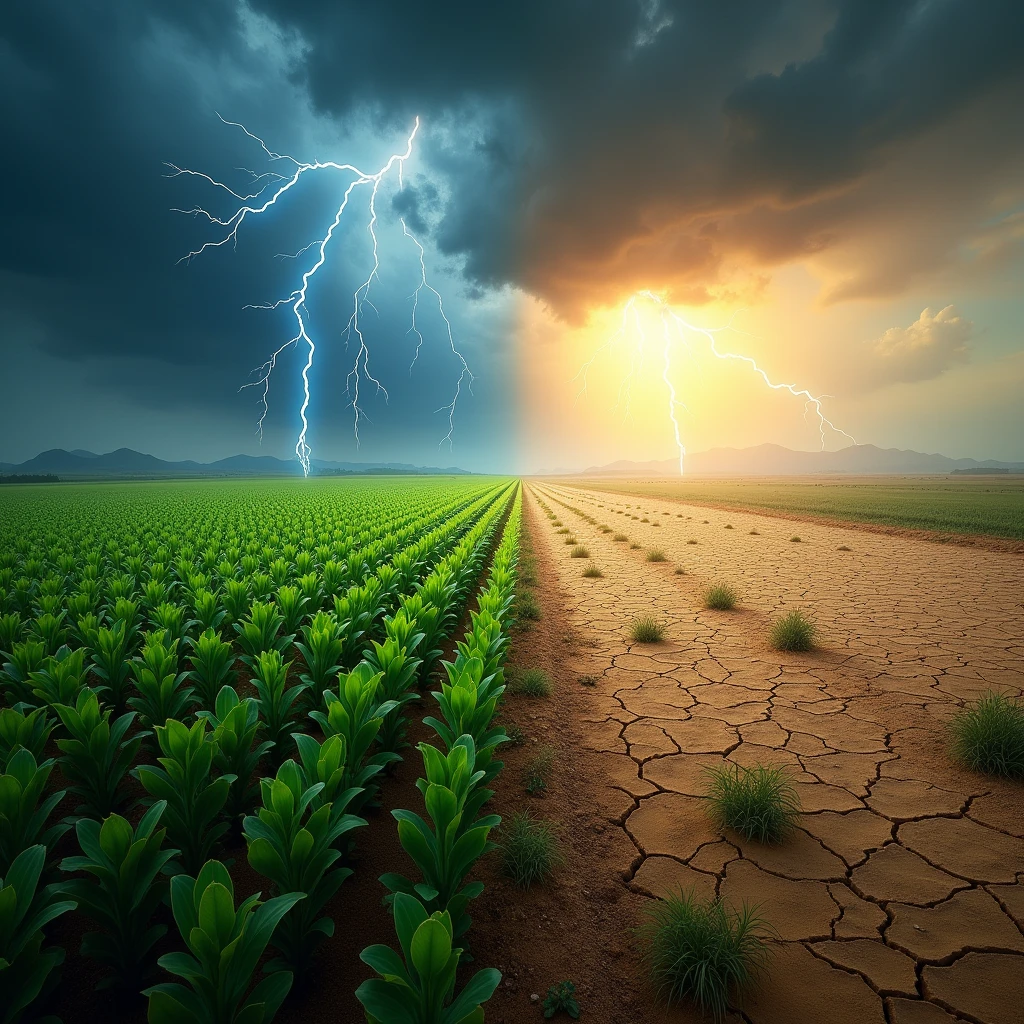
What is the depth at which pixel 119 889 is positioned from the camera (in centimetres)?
178

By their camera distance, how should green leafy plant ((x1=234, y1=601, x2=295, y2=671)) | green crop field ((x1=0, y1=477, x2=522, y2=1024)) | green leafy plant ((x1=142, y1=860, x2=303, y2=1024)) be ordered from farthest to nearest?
green leafy plant ((x1=234, y1=601, x2=295, y2=671))
green crop field ((x1=0, y1=477, x2=522, y2=1024))
green leafy plant ((x1=142, y1=860, x2=303, y2=1024))

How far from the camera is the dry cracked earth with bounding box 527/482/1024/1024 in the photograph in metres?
2.00

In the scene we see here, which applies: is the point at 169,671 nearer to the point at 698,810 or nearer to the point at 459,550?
the point at 698,810

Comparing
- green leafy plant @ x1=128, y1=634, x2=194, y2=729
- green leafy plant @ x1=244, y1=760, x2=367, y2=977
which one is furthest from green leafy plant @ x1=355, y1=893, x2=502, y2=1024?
green leafy plant @ x1=128, y1=634, x2=194, y2=729

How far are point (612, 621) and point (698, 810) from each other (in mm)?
4394

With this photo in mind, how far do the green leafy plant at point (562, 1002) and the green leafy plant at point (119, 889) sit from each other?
5.14 ft

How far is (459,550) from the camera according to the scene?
27.2ft

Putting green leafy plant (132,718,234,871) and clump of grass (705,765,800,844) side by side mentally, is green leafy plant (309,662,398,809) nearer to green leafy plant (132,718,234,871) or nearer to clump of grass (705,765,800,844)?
green leafy plant (132,718,234,871)

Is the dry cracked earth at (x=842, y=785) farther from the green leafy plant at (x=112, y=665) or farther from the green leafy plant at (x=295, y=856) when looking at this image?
the green leafy plant at (x=112, y=665)

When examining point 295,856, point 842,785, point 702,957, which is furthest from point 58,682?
point 842,785

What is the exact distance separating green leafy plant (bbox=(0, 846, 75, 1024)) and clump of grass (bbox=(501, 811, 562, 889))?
6.00ft

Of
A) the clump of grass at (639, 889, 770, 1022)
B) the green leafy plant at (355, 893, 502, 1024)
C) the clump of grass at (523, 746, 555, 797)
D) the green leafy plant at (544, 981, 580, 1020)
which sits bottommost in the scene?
the clump of grass at (523, 746, 555, 797)

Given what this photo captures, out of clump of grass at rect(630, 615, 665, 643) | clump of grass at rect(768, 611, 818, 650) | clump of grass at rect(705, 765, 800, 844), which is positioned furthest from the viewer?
clump of grass at rect(630, 615, 665, 643)

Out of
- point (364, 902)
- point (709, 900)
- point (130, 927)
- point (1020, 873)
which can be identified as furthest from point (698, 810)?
point (130, 927)
